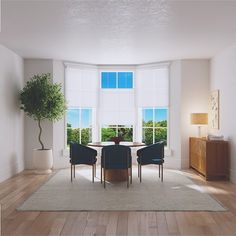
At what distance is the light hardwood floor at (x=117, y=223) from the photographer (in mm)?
3959

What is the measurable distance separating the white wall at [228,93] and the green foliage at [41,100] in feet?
12.1

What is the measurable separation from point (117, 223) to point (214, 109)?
4.95 metres

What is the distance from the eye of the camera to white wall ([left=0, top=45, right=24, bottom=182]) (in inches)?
291

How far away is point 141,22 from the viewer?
564 cm

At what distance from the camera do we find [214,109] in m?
8.40

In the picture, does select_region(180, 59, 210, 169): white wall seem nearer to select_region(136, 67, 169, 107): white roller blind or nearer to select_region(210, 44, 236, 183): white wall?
select_region(136, 67, 169, 107): white roller blind

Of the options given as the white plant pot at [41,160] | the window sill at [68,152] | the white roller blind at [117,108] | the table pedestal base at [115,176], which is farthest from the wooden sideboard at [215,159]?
the white plant pot at [41,160]

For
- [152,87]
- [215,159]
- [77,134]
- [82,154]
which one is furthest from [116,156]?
[152,87]

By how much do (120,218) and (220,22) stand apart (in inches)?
136

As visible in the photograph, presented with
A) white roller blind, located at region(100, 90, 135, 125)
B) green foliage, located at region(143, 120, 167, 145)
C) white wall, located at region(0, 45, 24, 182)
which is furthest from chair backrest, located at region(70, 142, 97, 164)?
green foliage, located at region(143, 120, 167, 145)

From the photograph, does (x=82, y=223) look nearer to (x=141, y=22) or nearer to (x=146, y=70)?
(x=141, y=22)

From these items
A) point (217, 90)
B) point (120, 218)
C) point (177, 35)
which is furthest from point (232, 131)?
point (120, 218)

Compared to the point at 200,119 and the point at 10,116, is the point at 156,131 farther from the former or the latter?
the point at 10,116

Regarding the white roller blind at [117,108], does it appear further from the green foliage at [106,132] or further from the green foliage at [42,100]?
the green foliage at [42,100]
